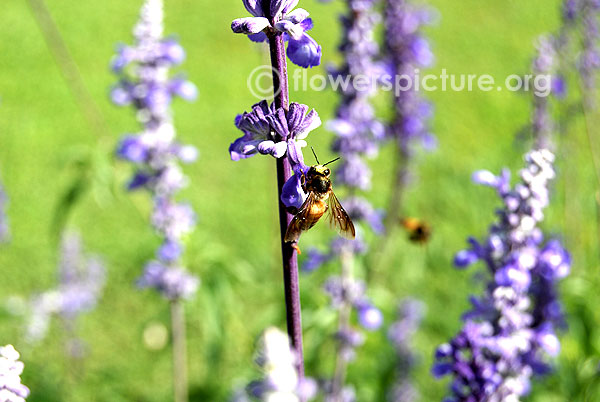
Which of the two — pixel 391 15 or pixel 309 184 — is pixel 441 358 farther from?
pixel 391 15

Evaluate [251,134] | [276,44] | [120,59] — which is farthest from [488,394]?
[120,59]

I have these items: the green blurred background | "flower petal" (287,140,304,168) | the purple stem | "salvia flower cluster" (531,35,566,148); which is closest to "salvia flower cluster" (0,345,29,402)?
the purple stem

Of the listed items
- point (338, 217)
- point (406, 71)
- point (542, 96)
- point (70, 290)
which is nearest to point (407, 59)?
point (406, 71)

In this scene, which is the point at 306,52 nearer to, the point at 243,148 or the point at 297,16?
the point at 297,16

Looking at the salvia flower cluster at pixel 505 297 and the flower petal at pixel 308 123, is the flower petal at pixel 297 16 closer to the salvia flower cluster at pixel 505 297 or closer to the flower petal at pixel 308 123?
the flower petal at pixel 308 123

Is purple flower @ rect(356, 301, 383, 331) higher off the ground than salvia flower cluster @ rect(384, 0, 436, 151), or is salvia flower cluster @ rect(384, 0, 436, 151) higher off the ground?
salvia flower cluster @ rect(384, 0, 436, 151)

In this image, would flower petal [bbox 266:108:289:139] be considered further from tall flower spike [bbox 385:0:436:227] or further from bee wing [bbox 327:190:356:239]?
tall flower spike [bbox 385:0:436:227]
